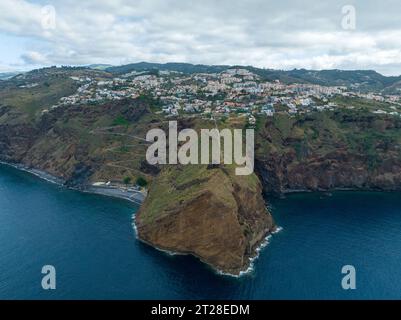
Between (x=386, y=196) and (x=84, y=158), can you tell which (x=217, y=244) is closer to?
(x=386, y=196)

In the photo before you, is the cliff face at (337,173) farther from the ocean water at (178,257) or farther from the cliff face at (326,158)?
the ocean water at (178,257)

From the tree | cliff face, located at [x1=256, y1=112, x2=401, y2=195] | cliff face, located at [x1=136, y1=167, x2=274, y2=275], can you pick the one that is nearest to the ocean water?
cliff face, located at [x1=136, y1=167, x2=274, y2=275]

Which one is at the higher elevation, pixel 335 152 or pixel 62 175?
pixel 335 152

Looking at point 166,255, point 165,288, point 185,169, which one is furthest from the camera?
point 185,169

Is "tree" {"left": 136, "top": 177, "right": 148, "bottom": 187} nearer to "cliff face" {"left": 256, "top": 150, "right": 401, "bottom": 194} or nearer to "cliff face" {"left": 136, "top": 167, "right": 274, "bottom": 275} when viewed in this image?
"cliff face" {"left": 136, "top": 167, "right": 274, "bottom": 275}

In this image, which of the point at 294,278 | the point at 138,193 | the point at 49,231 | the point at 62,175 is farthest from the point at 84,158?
the point at 294,278

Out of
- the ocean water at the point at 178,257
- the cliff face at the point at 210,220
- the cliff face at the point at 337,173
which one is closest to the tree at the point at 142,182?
the ocean water at the point at 178,257

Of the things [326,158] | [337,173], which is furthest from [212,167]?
[337,173]
